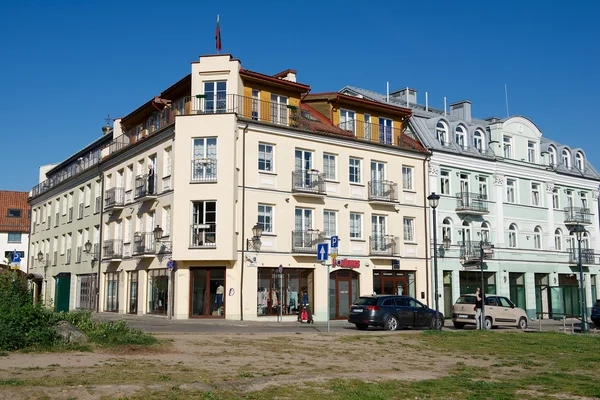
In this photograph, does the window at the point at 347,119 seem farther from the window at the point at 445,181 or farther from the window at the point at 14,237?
the window at the point at 14,237

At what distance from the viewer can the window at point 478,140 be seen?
45.8m

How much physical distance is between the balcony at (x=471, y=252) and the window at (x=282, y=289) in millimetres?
12161

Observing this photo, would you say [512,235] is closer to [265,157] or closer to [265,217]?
[265,217]

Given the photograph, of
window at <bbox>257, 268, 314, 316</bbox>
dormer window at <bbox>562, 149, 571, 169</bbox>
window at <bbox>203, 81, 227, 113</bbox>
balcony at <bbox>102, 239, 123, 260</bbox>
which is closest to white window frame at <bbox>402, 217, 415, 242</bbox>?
window at <bbox>257, 268, 314, 316</bbox>

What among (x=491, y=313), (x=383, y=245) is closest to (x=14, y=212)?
(x=383, y=245)

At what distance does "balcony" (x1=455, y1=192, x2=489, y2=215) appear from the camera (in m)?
43.3

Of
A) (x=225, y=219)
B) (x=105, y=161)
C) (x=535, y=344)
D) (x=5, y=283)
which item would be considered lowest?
(x=535, y=344)

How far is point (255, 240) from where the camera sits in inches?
1329

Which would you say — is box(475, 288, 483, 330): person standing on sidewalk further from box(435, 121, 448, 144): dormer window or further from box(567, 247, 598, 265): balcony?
box(567, 247, 598, 265): balcony

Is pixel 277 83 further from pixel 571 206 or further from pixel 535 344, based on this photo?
pixel 571 206

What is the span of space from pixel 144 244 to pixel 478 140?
23.9 metres

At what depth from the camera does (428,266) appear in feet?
136

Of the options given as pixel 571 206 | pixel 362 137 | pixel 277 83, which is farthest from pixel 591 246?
pixel 277 83

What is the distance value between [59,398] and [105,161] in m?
37.2
